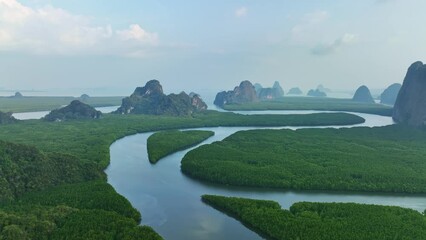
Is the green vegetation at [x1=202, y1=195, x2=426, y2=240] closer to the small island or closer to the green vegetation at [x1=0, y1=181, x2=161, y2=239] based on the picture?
the green vegetation at [x1=0, y1=181, x2=161, y2=239]

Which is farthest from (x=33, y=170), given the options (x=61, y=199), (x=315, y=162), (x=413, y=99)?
(x=413, y=99)

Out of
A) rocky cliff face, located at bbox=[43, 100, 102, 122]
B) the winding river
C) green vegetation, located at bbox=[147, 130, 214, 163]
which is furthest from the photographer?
rocky cliff face, located at bbox=[43, 100, 102, 122]

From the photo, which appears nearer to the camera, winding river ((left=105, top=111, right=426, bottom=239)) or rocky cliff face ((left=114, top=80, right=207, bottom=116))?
winding river ((left=105, top=111, right=426, bottom=239))

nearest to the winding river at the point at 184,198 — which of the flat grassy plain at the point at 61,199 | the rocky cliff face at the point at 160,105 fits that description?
the flat grassy plain at the point at 61,199

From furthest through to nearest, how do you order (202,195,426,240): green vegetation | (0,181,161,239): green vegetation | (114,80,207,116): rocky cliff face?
(114,80,207,116): rocky cliff face
(202,195,426,240): green vegetation
(0,181,161,239): green vegetation

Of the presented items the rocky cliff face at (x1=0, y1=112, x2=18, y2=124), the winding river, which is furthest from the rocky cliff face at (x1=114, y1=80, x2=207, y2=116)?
the winding river

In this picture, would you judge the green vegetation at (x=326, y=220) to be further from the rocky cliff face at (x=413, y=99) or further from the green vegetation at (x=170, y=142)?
the rocky cliff face at (x=413, y=99)

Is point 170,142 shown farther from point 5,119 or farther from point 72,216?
point 5,119

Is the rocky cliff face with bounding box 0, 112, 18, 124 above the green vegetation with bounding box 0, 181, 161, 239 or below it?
above
